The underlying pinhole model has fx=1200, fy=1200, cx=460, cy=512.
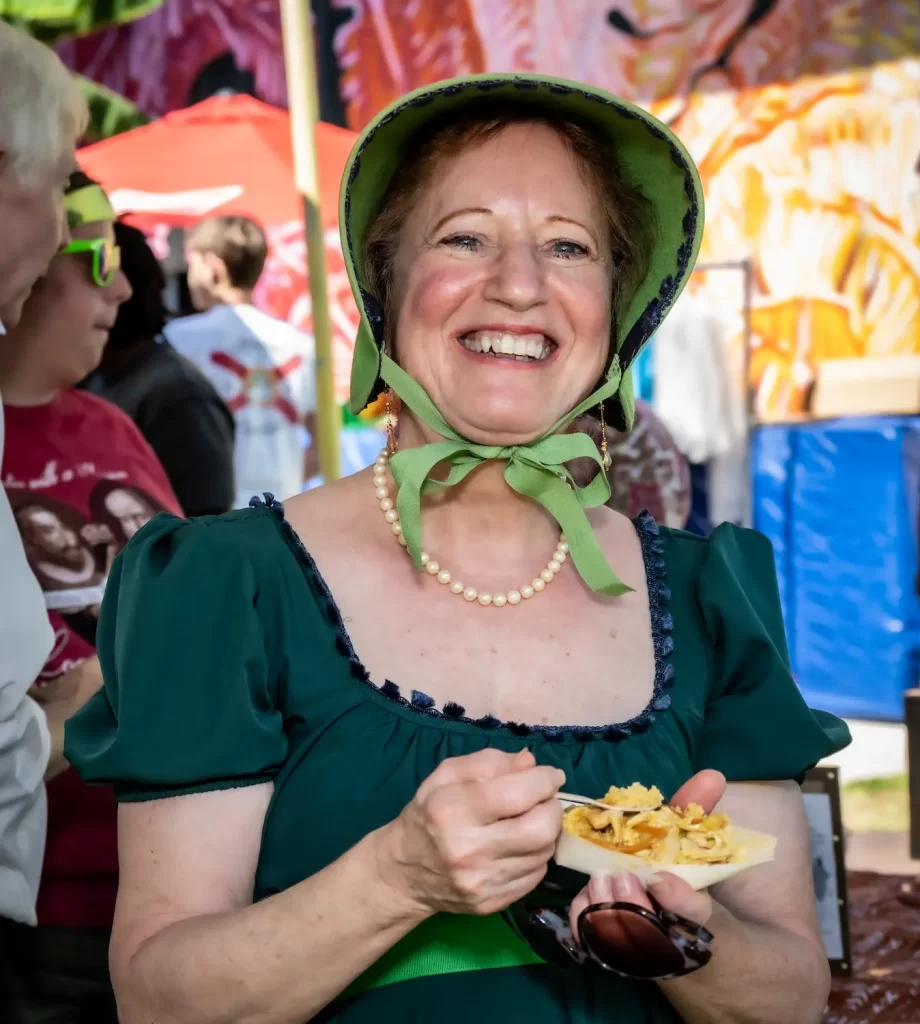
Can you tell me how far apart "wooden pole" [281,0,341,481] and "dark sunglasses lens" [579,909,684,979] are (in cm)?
205

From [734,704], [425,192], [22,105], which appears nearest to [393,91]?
[22,105]

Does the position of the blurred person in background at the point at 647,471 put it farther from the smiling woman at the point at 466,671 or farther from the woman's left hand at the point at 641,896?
the woman's left hand at the point at 641,896

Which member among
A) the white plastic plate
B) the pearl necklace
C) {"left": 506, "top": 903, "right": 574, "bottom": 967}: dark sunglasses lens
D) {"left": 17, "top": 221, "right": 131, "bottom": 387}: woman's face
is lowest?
{"left": 506, "top": 903, "right": 574, "bottom": 967}: dark sunglasses lens

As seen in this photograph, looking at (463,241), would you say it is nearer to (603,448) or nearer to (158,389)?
(603,448)

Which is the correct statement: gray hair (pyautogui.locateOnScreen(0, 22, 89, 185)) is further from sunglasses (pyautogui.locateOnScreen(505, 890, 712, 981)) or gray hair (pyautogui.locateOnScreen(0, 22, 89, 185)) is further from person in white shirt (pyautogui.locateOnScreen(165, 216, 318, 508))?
sunglasses (pyautogui.locateOnScreen(505, 890, 712, 981))

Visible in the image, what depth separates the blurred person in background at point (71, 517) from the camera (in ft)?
6.22

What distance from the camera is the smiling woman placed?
1.08 meters

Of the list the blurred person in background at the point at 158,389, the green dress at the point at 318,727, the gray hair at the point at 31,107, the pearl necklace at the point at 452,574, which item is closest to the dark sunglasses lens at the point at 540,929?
the green dress at the point at 318,727

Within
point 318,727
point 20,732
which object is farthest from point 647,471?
point 318,727

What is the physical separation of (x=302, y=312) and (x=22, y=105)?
1.88 meters

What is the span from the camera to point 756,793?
4.30ft

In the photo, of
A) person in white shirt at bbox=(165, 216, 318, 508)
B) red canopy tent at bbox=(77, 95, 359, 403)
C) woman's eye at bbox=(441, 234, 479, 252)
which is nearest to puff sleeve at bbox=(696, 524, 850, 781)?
woman's eye at bbox=(441, 234, 479, 252)

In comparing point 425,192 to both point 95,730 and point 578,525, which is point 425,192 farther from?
point 95,730

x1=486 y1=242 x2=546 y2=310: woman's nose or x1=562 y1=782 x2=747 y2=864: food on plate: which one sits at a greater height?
x1=486 y1=242 x2=546 y2=310: woman's nose
